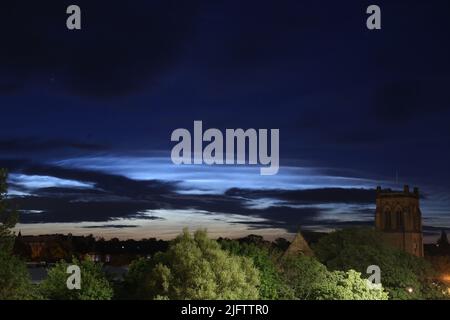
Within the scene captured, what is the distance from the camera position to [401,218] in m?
127

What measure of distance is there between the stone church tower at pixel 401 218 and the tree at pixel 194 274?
79.8 m

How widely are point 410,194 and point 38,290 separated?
93083mm

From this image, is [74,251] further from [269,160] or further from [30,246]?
[269,160]

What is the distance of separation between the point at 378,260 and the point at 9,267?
3849 cm

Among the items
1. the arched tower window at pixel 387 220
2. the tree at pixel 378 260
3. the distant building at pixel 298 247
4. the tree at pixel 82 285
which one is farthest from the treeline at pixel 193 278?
the arched tower window at pixel 387 220

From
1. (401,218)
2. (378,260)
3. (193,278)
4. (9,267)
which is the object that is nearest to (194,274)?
(193,278)

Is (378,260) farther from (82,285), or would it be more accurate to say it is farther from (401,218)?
(401,218)

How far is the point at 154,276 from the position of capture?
1885 inches

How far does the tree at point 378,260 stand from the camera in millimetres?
66500

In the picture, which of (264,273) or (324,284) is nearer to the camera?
(264,273)

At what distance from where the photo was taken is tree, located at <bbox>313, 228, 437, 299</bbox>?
66500 mm

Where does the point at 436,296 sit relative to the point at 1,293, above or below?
below

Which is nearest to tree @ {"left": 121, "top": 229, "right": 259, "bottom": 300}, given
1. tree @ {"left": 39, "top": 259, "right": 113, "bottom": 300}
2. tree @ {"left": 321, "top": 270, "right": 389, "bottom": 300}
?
tree @ {"left": 39, "top": 259, "right": 113, "bottom": 300}
